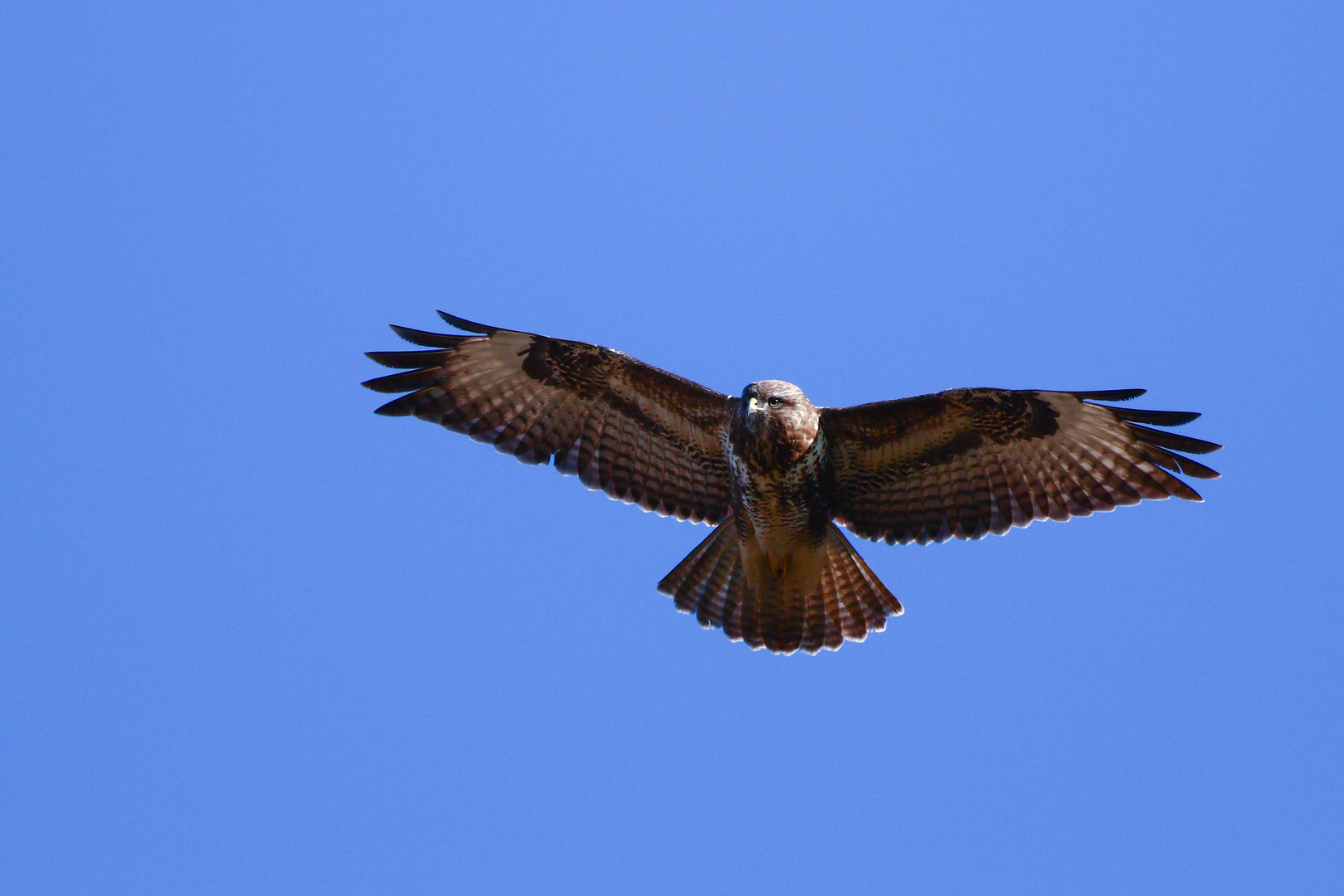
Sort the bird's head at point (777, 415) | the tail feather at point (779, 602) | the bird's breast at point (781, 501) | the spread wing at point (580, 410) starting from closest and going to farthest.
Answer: the bird's head at point (777, 415), the bird's breast at point (781, 501), the spread wing at point (580, 410), the tail feather at point (779, 602)

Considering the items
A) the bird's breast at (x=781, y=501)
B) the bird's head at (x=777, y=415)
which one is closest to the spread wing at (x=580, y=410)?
the bird's breast at (x=781, y=501)

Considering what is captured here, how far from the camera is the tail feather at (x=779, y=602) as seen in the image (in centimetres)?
862

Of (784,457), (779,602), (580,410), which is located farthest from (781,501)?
(580,410)

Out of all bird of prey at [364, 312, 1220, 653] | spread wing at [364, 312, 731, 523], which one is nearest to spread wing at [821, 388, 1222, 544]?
bird of prey at [364, 312, 1220, 653]

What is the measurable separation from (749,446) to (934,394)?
113 cm

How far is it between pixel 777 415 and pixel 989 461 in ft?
4.65

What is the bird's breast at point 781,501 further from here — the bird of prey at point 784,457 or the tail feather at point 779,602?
the tail feather at point 779,602

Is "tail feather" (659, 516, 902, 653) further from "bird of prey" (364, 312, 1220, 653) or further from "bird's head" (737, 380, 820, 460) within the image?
"bird's head" (737, 380, 820, 460)

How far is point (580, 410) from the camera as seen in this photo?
8.61 m

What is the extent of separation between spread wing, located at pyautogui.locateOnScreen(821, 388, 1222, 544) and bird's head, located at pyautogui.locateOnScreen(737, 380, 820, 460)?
0.43 m

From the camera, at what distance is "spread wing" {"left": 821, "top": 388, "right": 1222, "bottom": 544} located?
26.2ft

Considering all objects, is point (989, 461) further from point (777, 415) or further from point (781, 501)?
point (777, 415)

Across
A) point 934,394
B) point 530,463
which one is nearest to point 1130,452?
point 934,394

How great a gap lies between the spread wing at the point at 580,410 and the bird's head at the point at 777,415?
0.58 m
